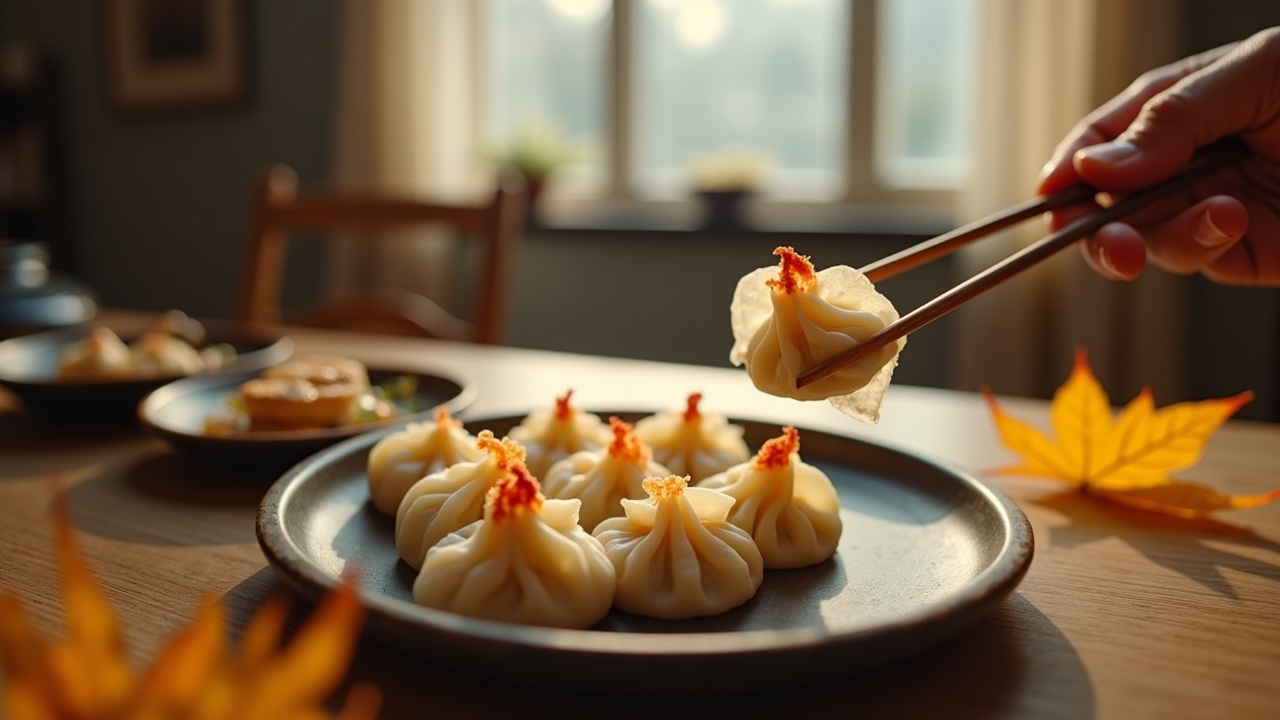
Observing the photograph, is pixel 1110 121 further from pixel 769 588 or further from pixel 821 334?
pixel 769 588

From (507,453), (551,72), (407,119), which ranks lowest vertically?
(507,453)

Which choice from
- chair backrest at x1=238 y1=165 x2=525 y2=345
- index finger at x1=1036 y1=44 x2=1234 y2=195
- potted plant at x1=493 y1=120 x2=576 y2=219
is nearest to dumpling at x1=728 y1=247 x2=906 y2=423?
index finger at x1=1036 y1=44 x2=1234 y2=195

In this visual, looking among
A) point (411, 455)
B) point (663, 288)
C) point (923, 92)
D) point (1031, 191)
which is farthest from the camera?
point (663, 288)

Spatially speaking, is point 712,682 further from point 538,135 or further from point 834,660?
point 538,135

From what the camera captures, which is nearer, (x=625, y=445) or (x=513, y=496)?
(x=513, y=496)

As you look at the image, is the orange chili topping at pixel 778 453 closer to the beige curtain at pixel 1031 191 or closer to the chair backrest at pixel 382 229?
the chair backrest at pixel 382 229

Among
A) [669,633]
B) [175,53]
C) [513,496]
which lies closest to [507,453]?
[513,496]

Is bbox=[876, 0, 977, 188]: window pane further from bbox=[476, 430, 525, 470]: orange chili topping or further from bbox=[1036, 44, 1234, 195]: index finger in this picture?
bbox=[476, 430, 525, 470]: orange chili topping

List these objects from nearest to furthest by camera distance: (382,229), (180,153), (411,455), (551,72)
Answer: (411,455) → (382,229) → (551,72) → (180,153)
